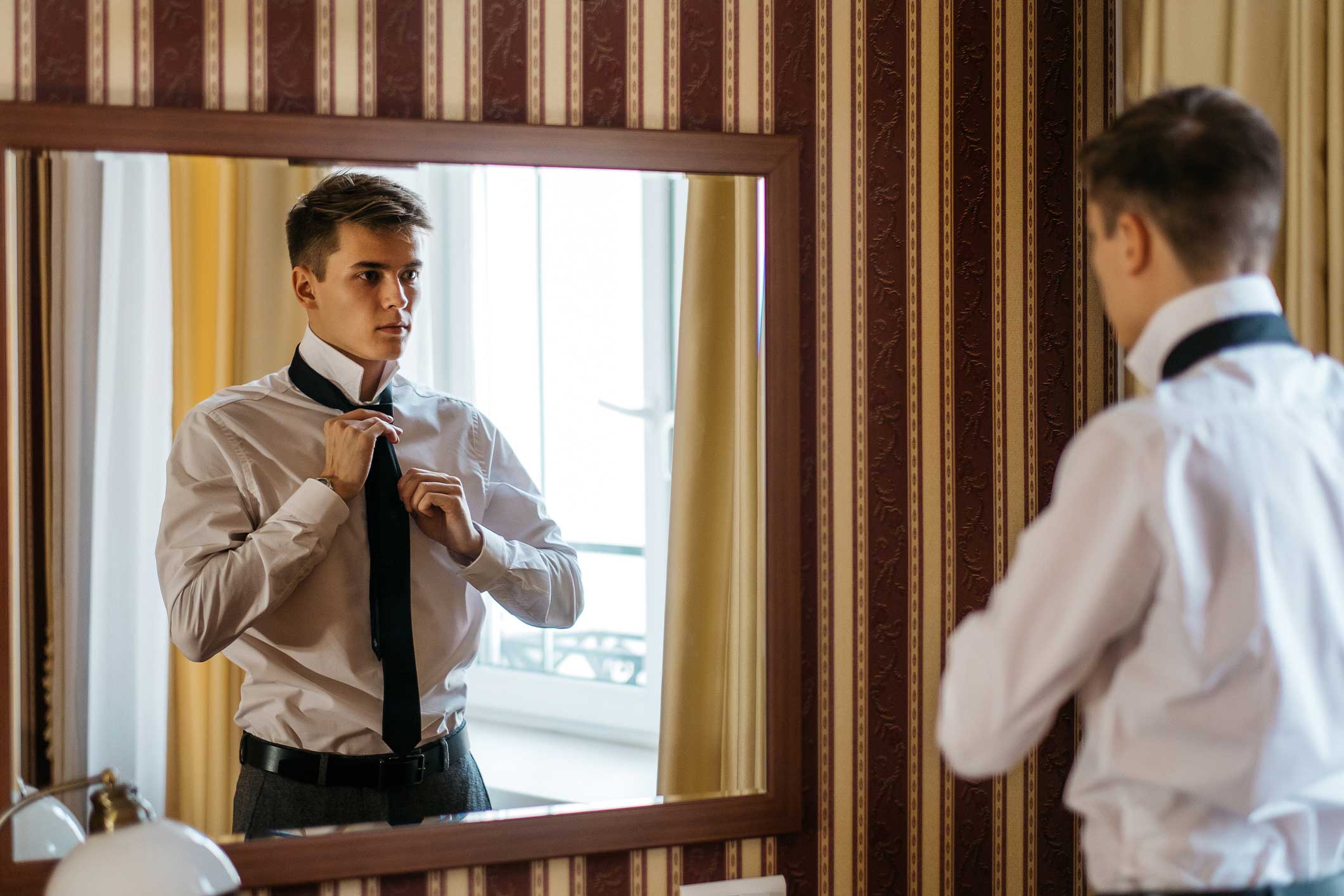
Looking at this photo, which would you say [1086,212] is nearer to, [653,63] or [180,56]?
[653,63]

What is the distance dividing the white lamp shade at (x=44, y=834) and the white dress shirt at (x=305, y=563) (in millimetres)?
258

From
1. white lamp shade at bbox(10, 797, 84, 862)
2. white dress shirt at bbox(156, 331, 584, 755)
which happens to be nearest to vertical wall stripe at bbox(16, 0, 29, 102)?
white dress shirt at bbox(156, 331, 584, 755)

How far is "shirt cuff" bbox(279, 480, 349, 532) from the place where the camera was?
1529mm

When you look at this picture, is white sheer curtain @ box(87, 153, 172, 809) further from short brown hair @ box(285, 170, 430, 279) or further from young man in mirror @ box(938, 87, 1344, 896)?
young man in mirror @ box(938, 87, 1344, 896)

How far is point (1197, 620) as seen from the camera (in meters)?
0.98

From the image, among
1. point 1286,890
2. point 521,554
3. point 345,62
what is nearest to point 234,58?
point 345,62

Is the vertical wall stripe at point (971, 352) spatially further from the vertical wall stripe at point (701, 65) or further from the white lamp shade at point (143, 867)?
the white lamp shade at point (143, 867)

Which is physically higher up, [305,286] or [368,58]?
[368,58]

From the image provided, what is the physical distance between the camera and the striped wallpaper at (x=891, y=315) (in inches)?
67.0

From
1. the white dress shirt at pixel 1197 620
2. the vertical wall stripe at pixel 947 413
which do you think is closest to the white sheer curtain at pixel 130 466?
the white dress shirt at pixel 1197 620

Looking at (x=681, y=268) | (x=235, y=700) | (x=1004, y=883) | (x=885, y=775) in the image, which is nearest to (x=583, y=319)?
(x=681, y=268)

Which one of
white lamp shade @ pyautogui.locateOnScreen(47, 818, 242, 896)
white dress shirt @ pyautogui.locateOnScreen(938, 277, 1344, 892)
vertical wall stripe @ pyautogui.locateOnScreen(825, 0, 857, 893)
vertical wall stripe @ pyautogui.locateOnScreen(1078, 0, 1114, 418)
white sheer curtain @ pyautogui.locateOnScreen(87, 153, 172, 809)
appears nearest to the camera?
white dress shirt @ pyautogui.locateOnScreen(938, 277, 1344, 892)

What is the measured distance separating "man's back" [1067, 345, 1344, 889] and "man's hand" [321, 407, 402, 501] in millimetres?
978

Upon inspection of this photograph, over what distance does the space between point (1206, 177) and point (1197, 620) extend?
0.40 metres
